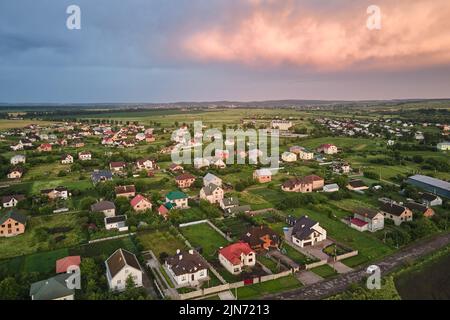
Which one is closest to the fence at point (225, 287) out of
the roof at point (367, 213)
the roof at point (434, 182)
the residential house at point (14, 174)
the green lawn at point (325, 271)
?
the green lawn at point (325, 271)

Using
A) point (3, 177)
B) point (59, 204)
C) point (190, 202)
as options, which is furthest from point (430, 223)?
point (3, 177)

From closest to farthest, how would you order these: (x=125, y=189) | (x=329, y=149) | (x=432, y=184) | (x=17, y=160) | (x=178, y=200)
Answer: (x=178, y=200) → (x=125, y=189) → (x=432, y=184) → (x=17, y=160) → (x=329, y=149)

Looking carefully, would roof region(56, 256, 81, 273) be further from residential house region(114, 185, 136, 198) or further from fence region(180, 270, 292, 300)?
residential house region(114, 185, 136, 198)

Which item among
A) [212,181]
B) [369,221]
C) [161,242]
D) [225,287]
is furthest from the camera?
[212,181]

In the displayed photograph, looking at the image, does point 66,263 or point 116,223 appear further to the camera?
point 116,223

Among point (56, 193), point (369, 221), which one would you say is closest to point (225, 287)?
point (369, 221)

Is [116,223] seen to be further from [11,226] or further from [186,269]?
[186,269]

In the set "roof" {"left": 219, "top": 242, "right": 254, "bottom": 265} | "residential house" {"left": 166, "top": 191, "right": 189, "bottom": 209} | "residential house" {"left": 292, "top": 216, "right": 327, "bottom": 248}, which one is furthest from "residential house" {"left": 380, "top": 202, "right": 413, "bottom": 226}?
"residential house" {"left": 166, "top": 191, "right": 189, "bottom": 209}
